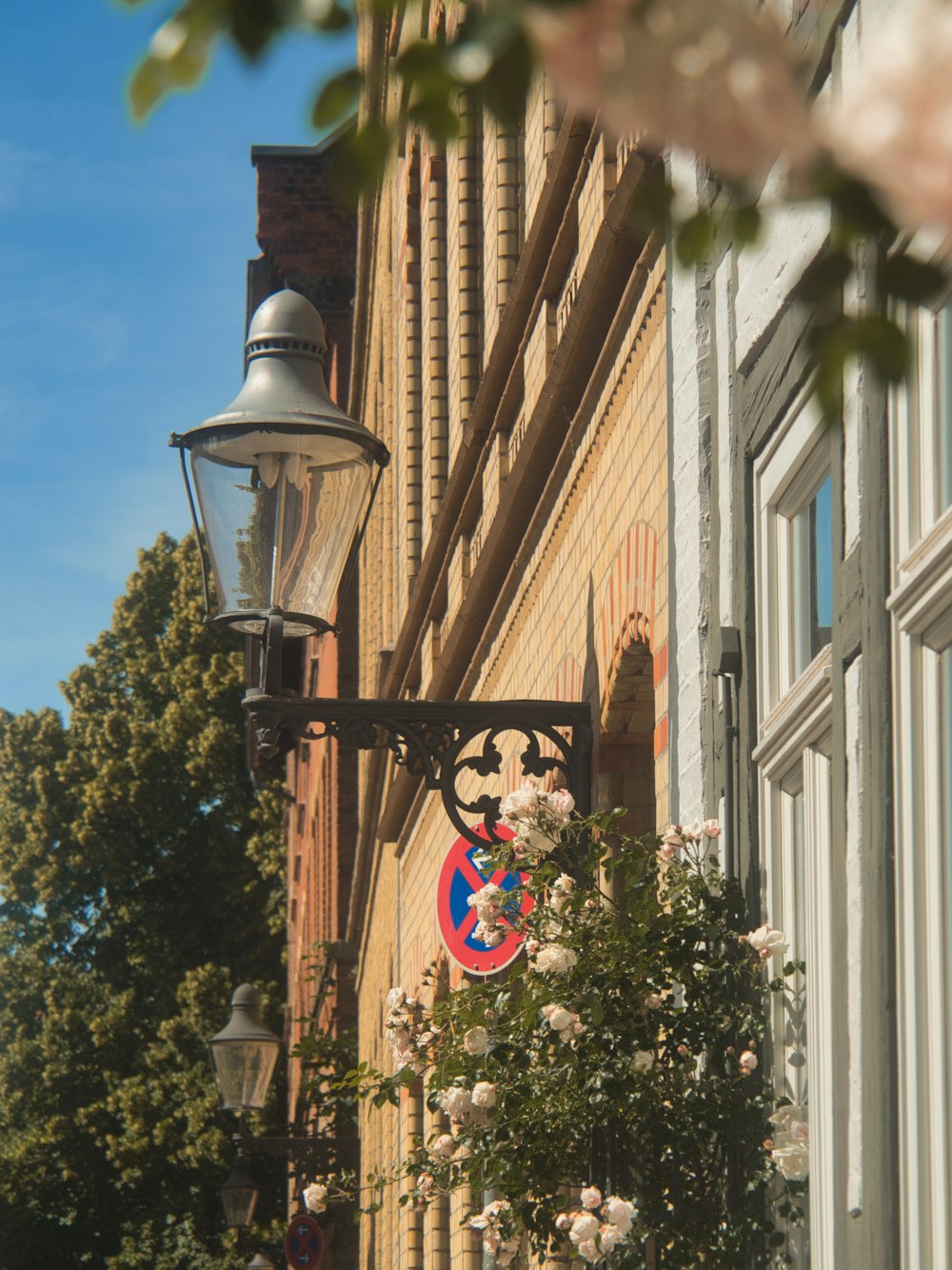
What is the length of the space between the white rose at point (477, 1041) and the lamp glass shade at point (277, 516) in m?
1.70

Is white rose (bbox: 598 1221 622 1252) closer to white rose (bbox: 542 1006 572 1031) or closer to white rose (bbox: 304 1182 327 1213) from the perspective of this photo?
white rose (bbox: 542 1006 572 1031)

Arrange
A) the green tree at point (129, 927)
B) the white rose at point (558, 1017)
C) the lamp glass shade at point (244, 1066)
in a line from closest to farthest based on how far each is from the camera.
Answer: the white rose at point (558, 1017)
the lamp glass shade at point (244, 1066)
the green tree at point (129, 927)

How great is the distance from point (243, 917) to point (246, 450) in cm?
3016

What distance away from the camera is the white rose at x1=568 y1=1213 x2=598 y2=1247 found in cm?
394

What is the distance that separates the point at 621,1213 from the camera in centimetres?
388

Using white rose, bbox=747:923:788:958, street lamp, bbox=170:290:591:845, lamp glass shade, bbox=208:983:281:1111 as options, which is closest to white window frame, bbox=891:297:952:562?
white rose, bbox=747:923:788:958

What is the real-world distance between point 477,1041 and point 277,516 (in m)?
1.95

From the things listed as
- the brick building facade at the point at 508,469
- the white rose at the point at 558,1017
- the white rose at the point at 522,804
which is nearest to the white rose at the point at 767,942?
the white rose at the point at 558,1017

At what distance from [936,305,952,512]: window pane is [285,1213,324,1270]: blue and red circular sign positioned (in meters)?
17.0

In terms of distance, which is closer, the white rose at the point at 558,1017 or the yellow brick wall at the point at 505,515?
the white rose at the point at 558,1017

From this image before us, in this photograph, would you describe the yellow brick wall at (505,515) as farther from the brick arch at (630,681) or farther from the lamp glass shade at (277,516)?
the lamp glass shade at (277,516)

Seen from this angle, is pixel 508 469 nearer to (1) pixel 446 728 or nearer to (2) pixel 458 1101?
(1) pixel 446 728

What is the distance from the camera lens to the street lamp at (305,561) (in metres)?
5.79

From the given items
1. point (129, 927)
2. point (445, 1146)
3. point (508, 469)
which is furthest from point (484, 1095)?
point (129, 927)
